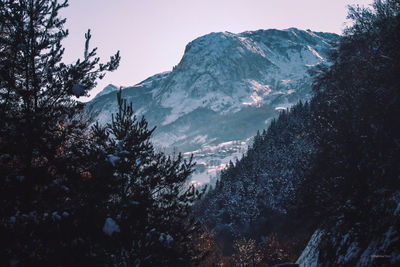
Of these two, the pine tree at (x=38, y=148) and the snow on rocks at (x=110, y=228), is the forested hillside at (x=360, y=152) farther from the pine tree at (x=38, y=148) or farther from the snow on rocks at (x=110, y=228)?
the pine tree at (x=38, y=148)

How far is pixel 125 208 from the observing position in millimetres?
7785

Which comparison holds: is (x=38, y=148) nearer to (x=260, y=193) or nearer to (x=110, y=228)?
(x=110, y=228)

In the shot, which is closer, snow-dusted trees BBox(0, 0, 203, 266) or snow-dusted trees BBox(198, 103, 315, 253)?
snow-dusted trees BBox(0, 0, 203, 266)

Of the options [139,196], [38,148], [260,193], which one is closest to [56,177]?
[38,148]

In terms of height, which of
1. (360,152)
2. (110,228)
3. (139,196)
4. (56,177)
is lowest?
(360,152)

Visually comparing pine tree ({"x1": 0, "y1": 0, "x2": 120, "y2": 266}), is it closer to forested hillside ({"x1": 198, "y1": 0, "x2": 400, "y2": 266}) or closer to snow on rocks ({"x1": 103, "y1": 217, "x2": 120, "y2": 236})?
snow on rocks ({"x1": 103, "y1": 217, "x2": 120, "y2": 236})

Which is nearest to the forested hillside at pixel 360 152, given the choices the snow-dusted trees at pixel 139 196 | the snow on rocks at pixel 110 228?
the snow-dusted trees at pixel 139 196

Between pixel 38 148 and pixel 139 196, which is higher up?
pixel 38 148

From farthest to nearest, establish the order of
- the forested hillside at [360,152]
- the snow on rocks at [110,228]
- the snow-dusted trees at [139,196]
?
1. the forested hillside at [360,152]
2. the snow-dusted trees at [139,196]
3. the snow on rocks at [110,228]

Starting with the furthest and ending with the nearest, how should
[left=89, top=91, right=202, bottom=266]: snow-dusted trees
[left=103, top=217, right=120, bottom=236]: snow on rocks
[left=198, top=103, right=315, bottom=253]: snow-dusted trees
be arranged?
[left=198, top=103, right=315, bottom=253]: snow-dusted trees < [left=89, top=91, right=202, bottom=266]: snow-dusted trees < [left=103, top=217, right=120, bottom=236]: snow on rocks

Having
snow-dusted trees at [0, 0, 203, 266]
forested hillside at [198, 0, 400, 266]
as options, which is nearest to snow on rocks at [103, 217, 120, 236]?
snow-dusted trees at [0, 0, 203, 266]

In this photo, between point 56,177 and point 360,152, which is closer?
point 56,177

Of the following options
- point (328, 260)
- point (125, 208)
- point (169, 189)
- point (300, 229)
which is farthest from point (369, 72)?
point (300, 229)

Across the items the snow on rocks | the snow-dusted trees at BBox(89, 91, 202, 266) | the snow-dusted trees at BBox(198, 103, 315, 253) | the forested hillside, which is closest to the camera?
the snow on rocks
